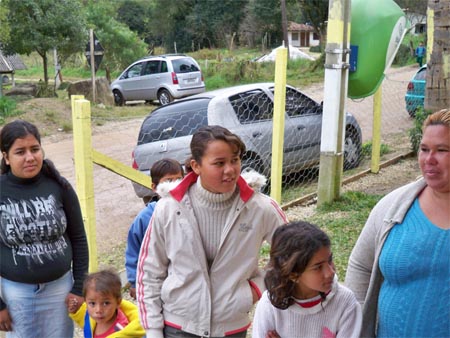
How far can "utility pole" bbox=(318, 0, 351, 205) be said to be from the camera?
5762mm

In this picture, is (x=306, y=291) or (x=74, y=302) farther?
(x=74, y=302)

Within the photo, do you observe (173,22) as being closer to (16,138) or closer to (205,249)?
(16,138)

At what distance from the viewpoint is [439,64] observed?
5.99m

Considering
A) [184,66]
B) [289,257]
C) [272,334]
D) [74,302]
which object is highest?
[289,257]

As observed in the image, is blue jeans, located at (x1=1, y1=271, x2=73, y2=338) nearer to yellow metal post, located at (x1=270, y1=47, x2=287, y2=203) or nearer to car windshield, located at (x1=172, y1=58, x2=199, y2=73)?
yellow metal post, located at (x1=270, y1=47, x2=287, y2=203)

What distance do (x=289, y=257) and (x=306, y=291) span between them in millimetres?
145

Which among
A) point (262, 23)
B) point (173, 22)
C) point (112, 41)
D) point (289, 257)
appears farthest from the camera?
point (173, 22)

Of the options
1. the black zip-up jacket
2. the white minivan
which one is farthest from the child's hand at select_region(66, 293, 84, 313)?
the white minivan

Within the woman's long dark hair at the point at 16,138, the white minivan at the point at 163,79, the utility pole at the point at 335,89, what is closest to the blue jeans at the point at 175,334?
the woman's long dark hair at the point at 16,138

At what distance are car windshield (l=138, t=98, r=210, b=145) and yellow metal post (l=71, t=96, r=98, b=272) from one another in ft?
8.95

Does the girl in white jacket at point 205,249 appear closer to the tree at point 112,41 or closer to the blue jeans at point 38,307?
the blue jeans at point 38,307

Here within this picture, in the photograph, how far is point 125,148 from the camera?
39.1 feet

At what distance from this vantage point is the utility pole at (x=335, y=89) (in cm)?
576

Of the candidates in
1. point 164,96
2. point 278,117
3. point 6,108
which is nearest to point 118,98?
point 164,96
